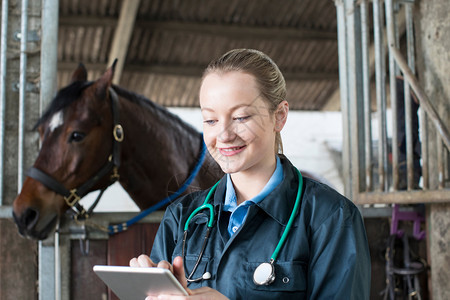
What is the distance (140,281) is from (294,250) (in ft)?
0.98

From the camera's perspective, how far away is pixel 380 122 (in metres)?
2.42

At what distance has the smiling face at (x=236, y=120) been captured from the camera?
1.02m

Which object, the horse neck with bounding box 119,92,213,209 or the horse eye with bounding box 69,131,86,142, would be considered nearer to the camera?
the horse eye with bounding box 69,131,86,142

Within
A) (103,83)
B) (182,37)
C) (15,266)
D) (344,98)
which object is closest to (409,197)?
(344,98)

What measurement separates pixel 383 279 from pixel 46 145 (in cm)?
171

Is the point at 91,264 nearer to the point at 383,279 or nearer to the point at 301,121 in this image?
the point at 383,279

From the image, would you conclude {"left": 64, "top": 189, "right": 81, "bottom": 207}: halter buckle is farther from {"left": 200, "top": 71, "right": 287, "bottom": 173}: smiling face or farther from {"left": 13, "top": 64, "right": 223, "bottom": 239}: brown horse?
{"left": 200, "top": 71, "right": 287, "bottom": 173}: smiling face

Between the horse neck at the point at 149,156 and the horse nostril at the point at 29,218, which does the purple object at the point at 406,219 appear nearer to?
the horse neck at the point at 149,156

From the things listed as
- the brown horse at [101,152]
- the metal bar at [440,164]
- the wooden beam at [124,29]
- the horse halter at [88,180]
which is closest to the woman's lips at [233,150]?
the brown horse at [101,152]

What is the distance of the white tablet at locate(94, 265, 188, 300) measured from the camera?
80 centimetres

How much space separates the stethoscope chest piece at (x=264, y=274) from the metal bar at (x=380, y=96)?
152 cm

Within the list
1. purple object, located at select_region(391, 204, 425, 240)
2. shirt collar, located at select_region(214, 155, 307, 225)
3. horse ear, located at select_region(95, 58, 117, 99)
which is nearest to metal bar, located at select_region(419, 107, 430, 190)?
purple object, located at select_region(391, 204, 425, 240)

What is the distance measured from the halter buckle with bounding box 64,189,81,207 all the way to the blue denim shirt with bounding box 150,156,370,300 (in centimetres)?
122

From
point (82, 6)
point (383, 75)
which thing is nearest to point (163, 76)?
point (82, 6)
